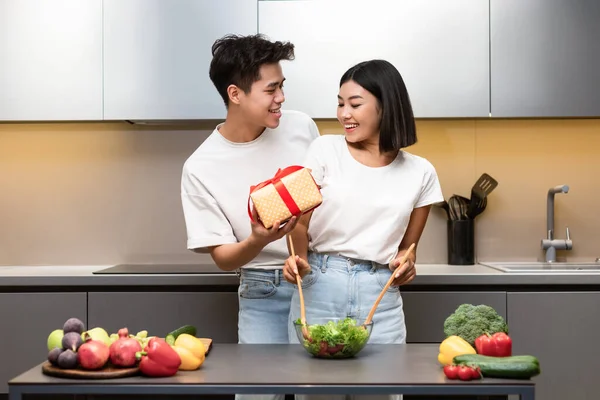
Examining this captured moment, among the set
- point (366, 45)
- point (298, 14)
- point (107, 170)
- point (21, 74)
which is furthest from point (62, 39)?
point (366, 45)

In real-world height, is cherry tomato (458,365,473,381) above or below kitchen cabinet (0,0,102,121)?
below

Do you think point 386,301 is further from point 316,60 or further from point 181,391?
point 316,60

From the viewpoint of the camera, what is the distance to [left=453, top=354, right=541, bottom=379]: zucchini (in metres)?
→ 1.85

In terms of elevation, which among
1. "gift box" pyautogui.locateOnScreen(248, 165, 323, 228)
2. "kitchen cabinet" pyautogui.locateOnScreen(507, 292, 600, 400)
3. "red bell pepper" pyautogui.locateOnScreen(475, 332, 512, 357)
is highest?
"gift box" pyautogui.locateOnScreen(248, 165, 323, 228)

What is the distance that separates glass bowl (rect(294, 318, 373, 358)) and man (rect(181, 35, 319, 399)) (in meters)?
0.61

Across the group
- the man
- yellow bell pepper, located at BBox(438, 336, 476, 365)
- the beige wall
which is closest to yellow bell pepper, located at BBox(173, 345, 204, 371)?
yellow bell pepper, located at BBox(438, 336, 476, 365)

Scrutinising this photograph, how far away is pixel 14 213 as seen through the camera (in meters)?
4.02

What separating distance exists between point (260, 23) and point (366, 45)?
446mm

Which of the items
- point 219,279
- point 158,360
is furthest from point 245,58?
point 158,360

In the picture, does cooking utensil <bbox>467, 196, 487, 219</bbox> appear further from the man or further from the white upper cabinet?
the man

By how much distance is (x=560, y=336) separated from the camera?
333 centimetres

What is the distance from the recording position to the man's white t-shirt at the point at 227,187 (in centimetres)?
268

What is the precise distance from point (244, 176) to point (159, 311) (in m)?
0.92

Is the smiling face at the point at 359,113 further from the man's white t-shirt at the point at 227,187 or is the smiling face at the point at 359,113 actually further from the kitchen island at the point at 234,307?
Result: the kitchen island at the point at 234,307
